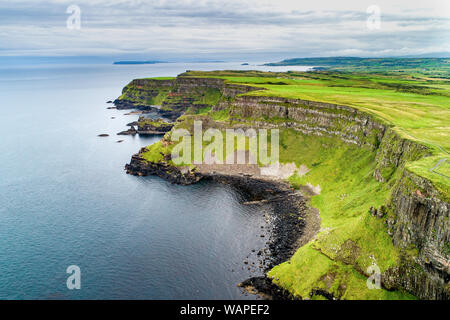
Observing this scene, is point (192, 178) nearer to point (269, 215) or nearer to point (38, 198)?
point (269, 215)

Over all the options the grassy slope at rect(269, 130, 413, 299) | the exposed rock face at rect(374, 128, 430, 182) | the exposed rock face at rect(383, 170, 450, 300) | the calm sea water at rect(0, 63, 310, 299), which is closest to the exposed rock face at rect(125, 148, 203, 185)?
the calm sea water at rect(0, 63, 310, 299)

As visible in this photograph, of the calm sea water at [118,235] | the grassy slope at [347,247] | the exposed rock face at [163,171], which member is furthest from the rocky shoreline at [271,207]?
the calm sea water at [118,235]

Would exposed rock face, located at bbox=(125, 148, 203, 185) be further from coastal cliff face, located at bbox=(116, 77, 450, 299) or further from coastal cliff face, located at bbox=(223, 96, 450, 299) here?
coastal cliff face, located at bbox=(223, 96, 450, 299)

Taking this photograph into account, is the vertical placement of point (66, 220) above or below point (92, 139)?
below

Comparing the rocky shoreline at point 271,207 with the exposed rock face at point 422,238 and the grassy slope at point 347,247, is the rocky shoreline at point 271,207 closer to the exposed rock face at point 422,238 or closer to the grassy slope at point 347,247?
the grassy slope at point 347,247
